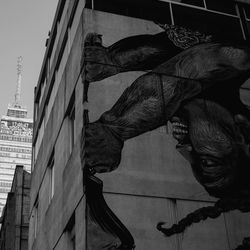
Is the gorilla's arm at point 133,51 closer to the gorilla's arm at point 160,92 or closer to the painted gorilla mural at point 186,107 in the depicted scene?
the painted gorilla mural at point 186,107

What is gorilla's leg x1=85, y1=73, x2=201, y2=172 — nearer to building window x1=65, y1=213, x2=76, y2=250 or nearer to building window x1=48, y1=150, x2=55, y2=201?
building window x1=65, y1=213, x2=76, y2=250

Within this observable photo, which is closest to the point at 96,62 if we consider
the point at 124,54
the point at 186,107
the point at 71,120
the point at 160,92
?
the point at 124,54

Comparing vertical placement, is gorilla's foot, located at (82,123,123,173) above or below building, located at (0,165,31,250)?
below

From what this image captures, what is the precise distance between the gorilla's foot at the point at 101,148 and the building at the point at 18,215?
21764 millimetres

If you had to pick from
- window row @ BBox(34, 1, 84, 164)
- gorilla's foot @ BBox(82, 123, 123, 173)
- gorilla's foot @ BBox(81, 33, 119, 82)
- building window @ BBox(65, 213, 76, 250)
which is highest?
window row @ BBox(34, 1, 84, 164)

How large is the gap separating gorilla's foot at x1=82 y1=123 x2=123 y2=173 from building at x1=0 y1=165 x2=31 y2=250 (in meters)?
21.8

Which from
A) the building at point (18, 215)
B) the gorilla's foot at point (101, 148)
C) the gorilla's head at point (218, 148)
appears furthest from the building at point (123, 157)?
the building at point (18, 215)

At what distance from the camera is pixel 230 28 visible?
25.2 m

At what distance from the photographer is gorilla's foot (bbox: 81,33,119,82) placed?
21.0 meters

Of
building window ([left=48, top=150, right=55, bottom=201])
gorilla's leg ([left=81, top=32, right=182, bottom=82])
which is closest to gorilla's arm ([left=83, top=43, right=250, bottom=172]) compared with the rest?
gorilla's leg ([left=81, top=32, right=182, bottom=82])

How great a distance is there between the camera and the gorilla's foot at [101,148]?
62.0 feet

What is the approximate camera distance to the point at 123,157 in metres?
19.3

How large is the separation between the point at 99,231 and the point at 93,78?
6.52m

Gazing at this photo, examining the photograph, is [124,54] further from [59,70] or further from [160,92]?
[59,70]
